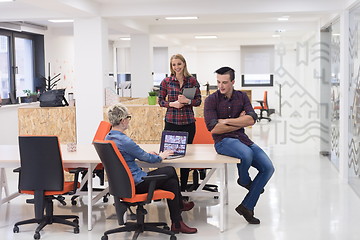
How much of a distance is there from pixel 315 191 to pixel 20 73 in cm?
761

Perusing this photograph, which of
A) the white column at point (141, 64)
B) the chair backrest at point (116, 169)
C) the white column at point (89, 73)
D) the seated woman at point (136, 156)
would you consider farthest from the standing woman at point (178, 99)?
the white column at point (141, 64)

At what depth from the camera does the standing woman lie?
606cm

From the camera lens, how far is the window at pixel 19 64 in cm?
1143

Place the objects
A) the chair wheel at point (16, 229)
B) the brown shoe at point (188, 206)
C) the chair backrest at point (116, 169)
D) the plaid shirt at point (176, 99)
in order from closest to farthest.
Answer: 1. the chair backrest at point (116, 169)
2. the chair wheel at point (16, 229)
3. the brown shoe at point (188, 206)
4. the plaid shirt at point (176, 99)

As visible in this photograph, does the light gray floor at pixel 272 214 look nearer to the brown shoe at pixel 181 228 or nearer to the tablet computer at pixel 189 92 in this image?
the brown shoe at pixel 181 228

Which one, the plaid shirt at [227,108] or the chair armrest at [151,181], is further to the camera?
the plaid shirt at [227,108]

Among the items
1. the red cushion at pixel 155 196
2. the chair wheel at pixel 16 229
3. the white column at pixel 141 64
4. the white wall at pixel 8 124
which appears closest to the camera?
the red cushion at pixel 155 196

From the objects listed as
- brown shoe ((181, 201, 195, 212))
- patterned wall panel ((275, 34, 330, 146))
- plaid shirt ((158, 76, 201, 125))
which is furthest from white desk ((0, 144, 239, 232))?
patterned wall panel ((275, 34, 330, 146))

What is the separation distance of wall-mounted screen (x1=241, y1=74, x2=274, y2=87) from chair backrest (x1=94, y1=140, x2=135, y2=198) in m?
15.9

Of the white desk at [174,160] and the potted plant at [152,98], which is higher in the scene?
the potted plant at [152,98]

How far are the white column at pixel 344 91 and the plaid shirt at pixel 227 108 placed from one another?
2638 mm

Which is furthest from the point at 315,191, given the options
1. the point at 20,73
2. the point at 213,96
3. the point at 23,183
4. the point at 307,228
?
the point at 20,73

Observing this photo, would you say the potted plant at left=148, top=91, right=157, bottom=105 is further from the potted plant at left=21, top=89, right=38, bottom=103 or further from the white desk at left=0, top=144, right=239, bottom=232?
the potted plant at left=21, top=89, right=38, bottom=103

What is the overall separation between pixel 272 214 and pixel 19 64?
26.5 ft
